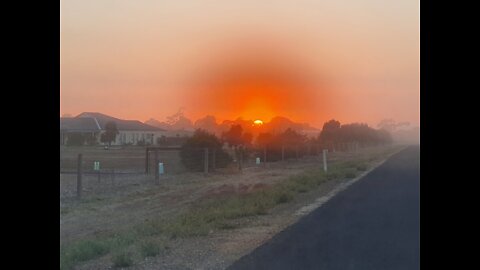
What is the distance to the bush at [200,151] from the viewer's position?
763 centimetres

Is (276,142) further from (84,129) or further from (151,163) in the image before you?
(84,129)

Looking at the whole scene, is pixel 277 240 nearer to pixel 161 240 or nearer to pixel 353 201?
pixel 161 240

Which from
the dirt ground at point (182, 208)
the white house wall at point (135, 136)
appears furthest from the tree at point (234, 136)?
the white house wall at point (135, 136)

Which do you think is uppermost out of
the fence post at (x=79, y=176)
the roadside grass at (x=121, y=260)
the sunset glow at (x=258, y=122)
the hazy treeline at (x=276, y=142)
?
the sunset glow at (x=258, y=122)

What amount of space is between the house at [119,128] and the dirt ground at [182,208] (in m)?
0.52

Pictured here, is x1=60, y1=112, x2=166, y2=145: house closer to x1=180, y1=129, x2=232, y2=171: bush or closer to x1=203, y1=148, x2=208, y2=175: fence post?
x1=180, y1=129, x2=232, y2=171: bush

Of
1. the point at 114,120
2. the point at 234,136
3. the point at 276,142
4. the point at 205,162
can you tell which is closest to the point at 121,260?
the point at 114,120

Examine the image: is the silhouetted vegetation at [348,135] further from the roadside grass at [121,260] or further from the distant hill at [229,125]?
the roadside grass at [121,260]

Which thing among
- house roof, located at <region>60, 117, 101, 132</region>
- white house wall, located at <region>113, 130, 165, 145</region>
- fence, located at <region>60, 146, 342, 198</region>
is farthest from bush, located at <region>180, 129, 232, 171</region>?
house roof, located at <region>60, 117, 101, 132</region>

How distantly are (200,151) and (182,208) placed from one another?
0.98 meters

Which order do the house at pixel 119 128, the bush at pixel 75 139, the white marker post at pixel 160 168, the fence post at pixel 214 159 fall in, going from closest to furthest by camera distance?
the bush at pixel 75 139, the house at pixel 119 128, the white marker post at pixel 160 168, the fence post at pixel 214 159

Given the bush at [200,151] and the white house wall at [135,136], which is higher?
the white house wall at [135,136]

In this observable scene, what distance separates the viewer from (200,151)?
29.7 feet
